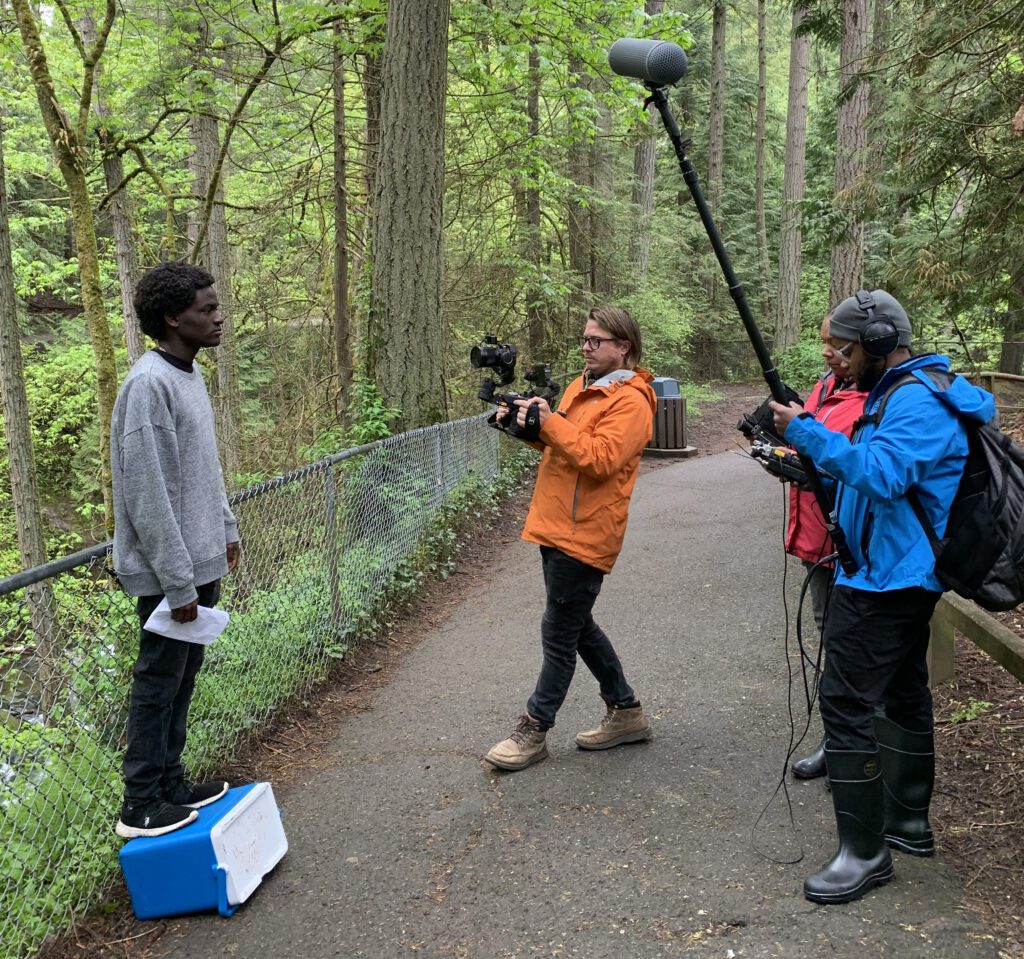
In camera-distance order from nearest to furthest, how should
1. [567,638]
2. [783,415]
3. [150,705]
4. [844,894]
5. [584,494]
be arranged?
[783,415], [844,894], [150,705], [584,494], [567,638]

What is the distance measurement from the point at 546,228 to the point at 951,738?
12.0 m

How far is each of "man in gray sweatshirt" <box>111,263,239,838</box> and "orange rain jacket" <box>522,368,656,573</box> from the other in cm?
140

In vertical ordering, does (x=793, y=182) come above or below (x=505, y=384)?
above

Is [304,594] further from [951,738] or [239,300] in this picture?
[239,300]

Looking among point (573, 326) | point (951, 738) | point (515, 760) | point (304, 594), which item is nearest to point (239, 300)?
point (573, 326)

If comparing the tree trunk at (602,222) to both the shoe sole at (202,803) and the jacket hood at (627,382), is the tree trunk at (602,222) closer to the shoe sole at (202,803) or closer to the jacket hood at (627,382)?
the jacket hood at (627,382)

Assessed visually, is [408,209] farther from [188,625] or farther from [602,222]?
[602,222]

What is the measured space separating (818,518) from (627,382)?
1053 mm

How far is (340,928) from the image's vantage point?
2926mm

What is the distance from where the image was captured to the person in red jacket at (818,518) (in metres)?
3.57

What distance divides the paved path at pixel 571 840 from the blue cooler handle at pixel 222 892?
0.06 m

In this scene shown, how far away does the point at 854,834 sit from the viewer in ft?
9.52

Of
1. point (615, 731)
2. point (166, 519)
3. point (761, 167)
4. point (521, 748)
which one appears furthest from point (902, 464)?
point (761, 167)

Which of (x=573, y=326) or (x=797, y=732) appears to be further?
(x=573, y=326)
